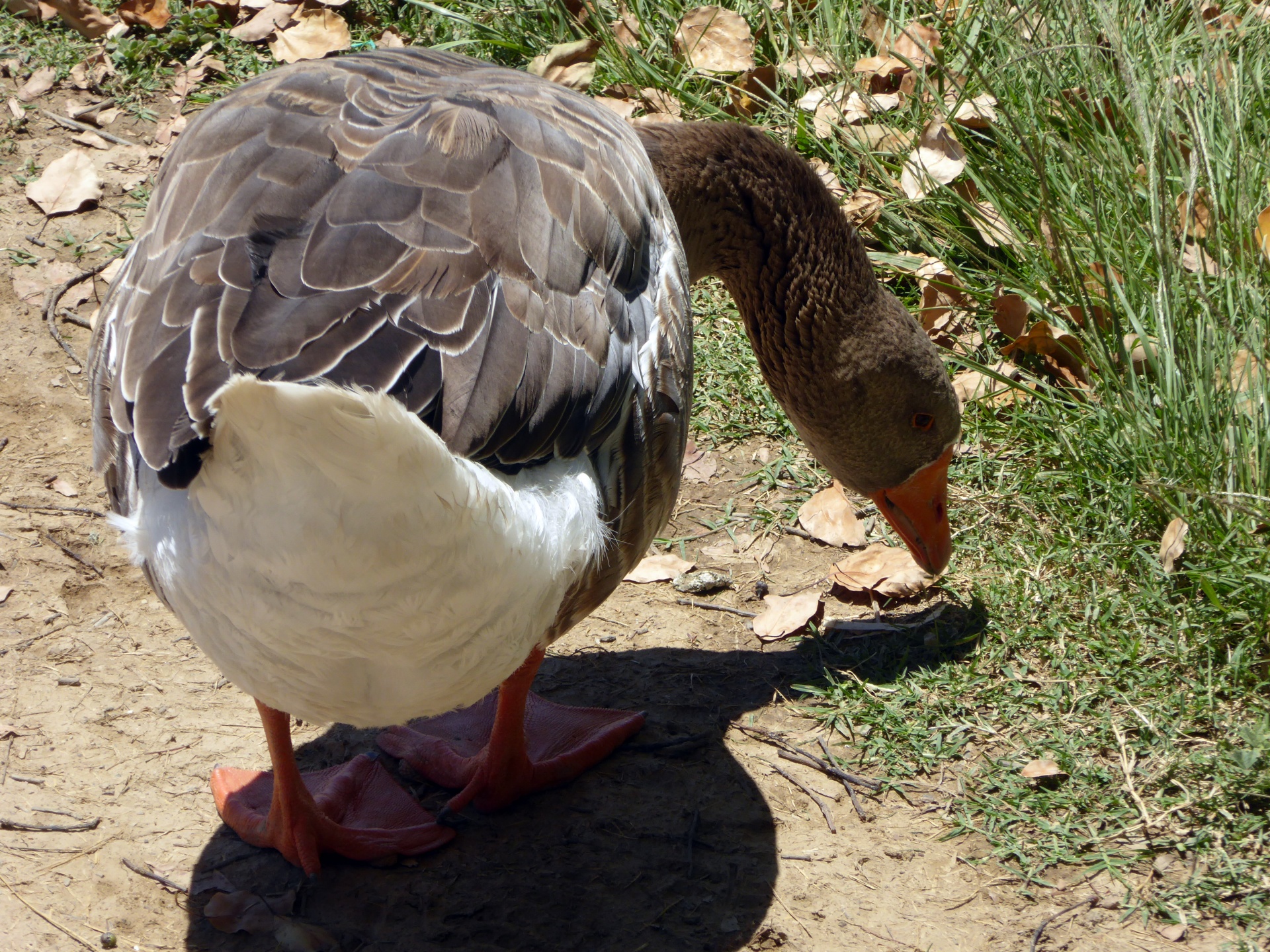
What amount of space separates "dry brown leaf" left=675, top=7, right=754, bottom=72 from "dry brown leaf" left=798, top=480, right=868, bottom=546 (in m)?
2.34

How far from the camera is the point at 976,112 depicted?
15.4ft

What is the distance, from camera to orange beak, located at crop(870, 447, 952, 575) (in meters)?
3.62

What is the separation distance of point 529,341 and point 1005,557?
220cm

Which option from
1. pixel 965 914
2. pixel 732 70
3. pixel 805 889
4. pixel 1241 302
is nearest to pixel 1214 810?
pixel 965 914

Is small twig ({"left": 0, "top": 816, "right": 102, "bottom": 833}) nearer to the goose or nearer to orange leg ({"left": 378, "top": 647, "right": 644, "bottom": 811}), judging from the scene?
the goose

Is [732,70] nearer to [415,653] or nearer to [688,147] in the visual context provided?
[688,147]

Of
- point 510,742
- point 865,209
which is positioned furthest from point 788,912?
point 865,209

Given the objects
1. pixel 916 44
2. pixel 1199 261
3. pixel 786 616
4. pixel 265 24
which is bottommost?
pixel 786 616

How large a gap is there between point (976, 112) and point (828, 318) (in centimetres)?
175

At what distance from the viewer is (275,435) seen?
1.72 meters

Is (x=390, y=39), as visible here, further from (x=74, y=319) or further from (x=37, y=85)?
(x=74, y=319)

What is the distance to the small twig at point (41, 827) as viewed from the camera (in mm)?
2818

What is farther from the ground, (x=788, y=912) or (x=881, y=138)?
(x=881, y=138)

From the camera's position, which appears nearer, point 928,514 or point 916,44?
point 928,514
